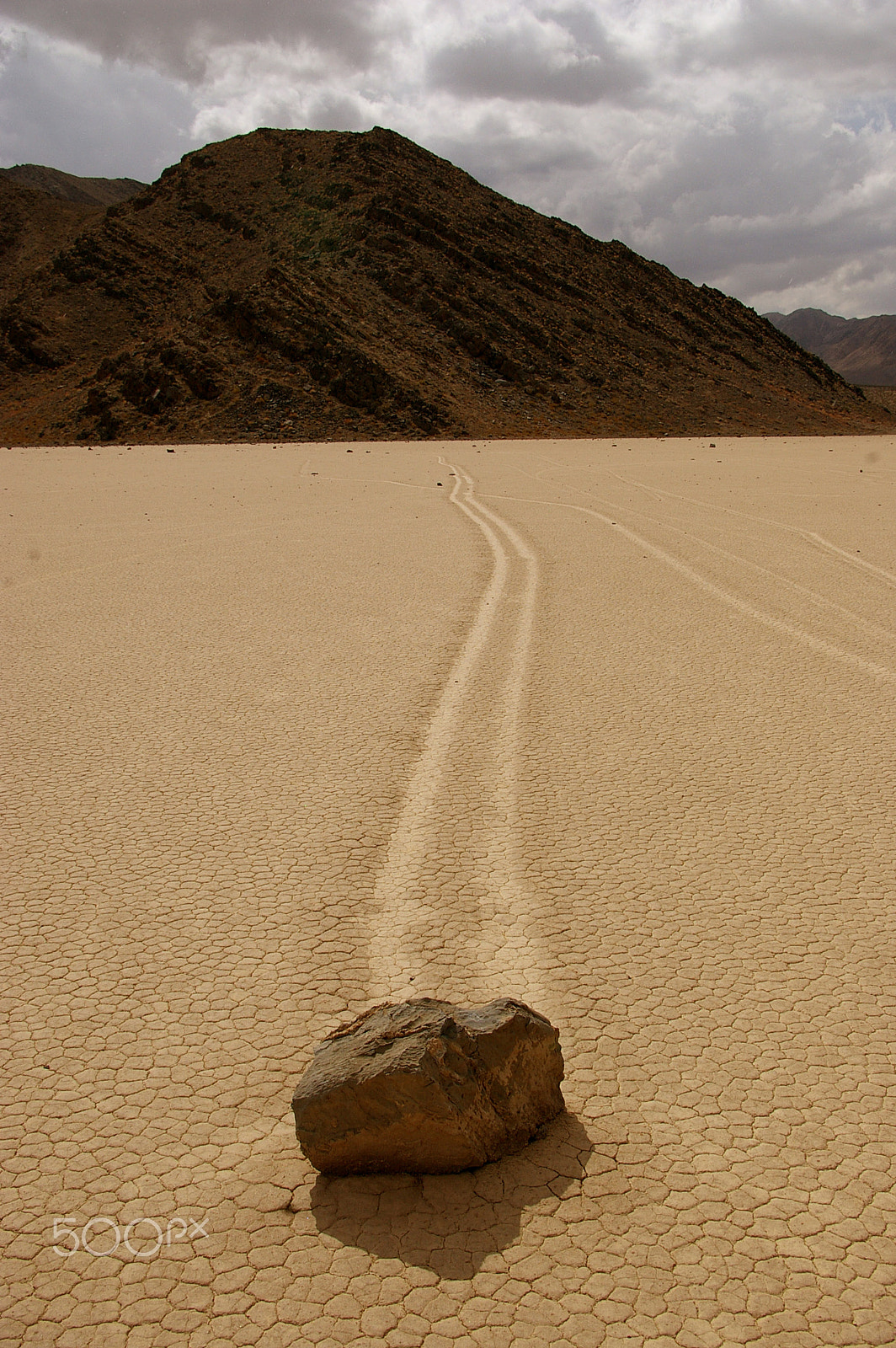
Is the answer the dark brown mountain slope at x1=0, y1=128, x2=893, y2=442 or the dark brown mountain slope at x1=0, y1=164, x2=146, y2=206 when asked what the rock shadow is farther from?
the dark brown mountain slope at x1=0, y1=164, x2=146, y2=206

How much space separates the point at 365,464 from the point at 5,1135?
70.3ft

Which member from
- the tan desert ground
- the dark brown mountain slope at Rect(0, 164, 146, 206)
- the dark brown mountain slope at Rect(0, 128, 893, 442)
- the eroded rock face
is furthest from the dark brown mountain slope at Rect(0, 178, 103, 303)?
the dark brown mountain slope at Rect(0, 164, 146, 206)

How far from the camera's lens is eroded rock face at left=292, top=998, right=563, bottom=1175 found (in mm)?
1877

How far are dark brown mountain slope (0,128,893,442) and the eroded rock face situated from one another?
35428mm

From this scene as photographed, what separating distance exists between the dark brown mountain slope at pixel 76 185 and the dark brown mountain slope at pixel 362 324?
88.1 m

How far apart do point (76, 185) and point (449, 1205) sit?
16421 centimetres

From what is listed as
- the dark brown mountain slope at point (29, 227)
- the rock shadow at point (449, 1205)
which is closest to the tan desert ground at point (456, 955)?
the rock shadow at point (449, 1205)

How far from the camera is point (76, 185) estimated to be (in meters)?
140

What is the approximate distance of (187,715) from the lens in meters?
4.63

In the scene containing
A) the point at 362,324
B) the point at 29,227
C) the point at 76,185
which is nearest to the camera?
the point at 362,324

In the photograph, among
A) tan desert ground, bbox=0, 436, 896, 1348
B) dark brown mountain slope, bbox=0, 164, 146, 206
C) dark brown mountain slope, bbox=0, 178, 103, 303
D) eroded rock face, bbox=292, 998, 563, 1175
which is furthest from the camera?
dark brown mountain slope, bbox=0, 164, 146, 206

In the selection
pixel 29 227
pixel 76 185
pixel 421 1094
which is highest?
pixel 76 185

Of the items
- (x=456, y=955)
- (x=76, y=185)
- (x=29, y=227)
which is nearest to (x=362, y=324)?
(x=29, y=227)

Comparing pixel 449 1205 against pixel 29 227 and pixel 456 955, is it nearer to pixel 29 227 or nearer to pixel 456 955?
pixel 456 955
